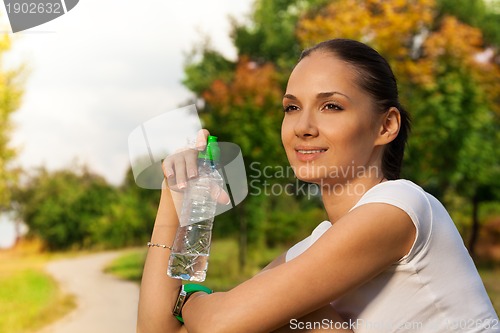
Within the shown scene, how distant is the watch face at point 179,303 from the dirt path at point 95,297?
491cm

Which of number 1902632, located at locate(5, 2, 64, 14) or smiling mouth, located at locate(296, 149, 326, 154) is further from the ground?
smiling mouth, located at locate(296, 149, 326, 154)

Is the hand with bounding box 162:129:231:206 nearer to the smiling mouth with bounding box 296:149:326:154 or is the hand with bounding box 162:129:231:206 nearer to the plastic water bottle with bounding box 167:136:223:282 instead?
the plastic water bottle with bounding box 167:136:223:282

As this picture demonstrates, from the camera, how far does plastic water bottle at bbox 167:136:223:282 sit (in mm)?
1896

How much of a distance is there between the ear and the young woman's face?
0.05 metres

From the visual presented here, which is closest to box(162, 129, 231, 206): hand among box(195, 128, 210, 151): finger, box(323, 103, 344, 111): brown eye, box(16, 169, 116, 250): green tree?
box(195, 128, 210, 151): finger

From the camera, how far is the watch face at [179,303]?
6.12 feet

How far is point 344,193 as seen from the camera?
5.89ft

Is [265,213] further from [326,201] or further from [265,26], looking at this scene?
[326,201]

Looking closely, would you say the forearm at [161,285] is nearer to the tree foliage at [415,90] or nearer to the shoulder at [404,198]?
the shoulder at [404,198]

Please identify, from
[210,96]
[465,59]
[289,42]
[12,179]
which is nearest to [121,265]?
[12,179]

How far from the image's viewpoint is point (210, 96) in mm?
8578

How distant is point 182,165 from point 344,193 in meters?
0.47

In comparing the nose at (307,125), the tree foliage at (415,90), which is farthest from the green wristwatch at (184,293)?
the tree foliage at (415,90)

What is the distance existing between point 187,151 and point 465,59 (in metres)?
7.54
